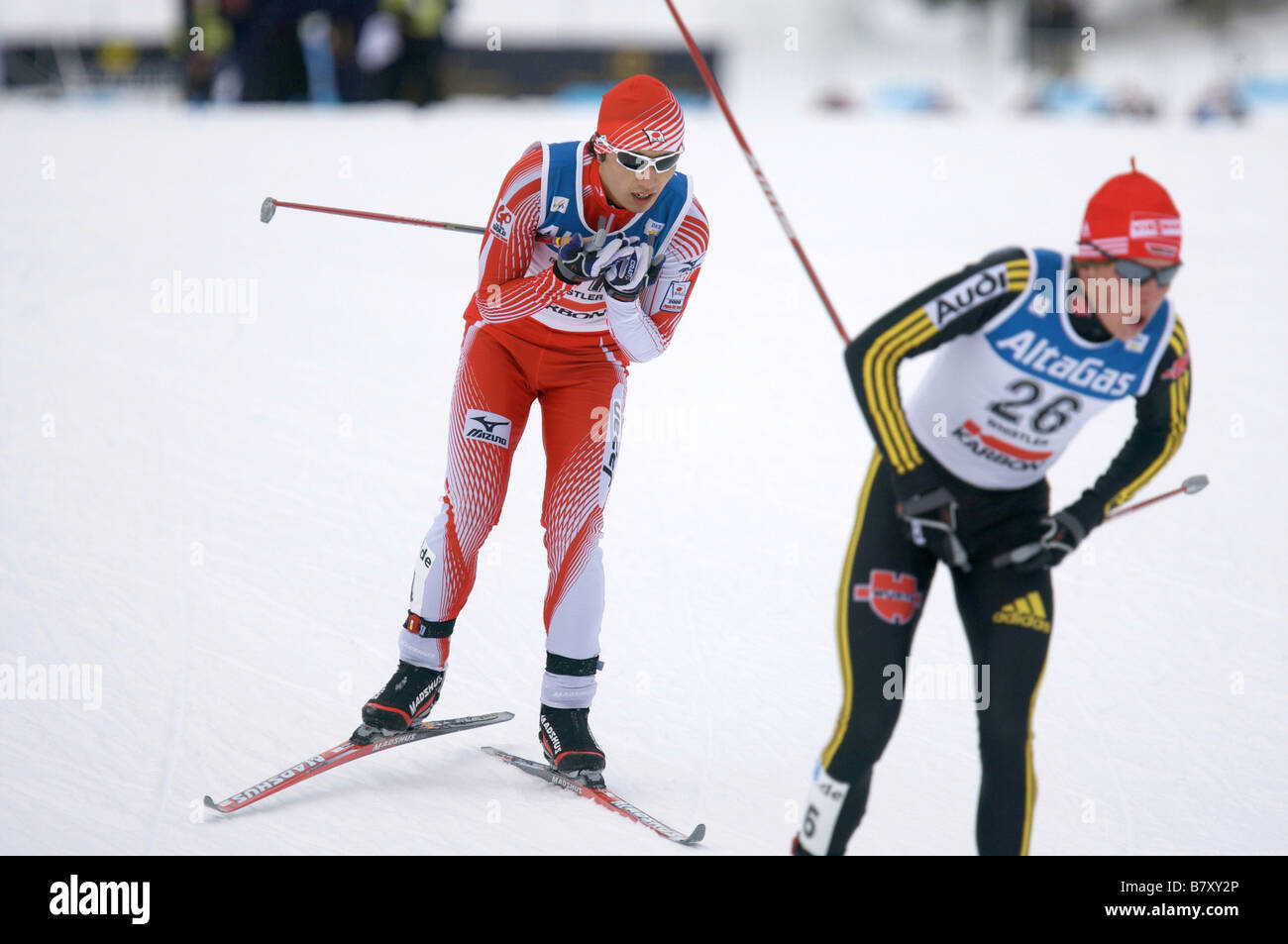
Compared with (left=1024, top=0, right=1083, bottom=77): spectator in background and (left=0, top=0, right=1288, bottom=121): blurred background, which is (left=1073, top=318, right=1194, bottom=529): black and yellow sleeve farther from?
(left=1024, top=0, right=1083, bottom=77): spectator in background

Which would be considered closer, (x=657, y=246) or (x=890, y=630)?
(x=890, y=630)

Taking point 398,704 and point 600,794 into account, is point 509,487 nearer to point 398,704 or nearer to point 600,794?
point 398,704

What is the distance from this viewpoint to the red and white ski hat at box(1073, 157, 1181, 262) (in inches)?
107

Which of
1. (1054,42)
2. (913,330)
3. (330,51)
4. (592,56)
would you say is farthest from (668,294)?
(1054,42)

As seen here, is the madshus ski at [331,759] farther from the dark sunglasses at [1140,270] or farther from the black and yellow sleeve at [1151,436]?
the dark sunglasses at [1140,270]

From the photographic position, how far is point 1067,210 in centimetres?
1026

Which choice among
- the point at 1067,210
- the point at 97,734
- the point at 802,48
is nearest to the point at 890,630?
the point at 97,734

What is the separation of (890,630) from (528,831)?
1.24m

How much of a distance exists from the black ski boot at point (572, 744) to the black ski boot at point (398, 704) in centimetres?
34

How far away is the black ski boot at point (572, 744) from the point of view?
3920 millimetres

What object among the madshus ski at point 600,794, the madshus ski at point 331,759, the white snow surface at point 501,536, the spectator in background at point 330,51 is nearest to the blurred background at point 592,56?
the spectator in background at point 330,51

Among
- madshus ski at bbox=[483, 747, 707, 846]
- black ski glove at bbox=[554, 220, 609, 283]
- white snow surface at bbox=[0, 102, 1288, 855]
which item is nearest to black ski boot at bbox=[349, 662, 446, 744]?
white snow surface at bbox=[0, 102, 1288, 855]

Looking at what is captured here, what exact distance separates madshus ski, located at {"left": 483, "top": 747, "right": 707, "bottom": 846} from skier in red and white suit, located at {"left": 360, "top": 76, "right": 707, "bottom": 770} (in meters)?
0.05

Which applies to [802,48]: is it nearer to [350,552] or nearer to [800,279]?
[800,279]
